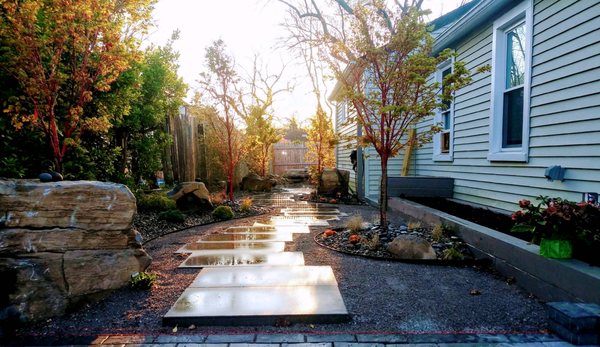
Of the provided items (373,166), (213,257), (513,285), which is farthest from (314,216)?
(513,285)

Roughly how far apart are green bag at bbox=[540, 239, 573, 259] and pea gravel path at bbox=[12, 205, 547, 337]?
15.7 inches

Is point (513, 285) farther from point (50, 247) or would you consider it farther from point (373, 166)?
point (373, 166)

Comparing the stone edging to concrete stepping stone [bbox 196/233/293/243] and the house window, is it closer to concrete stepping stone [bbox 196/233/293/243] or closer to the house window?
concrete stepping stone [bbox 196/233/293/243]

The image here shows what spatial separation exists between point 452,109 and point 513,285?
4592 millimetres

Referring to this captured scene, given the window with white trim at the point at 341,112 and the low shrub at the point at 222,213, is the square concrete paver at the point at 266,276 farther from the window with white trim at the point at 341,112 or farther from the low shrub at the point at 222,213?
the window with white trim at the point at 341,112

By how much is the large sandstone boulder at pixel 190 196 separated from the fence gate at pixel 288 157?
10.8m

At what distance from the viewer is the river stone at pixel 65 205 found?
8.78ft

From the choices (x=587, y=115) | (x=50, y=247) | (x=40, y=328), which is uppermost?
(x=587, y=115)

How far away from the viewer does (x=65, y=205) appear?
A: 2.83m

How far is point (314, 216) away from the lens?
690 cm

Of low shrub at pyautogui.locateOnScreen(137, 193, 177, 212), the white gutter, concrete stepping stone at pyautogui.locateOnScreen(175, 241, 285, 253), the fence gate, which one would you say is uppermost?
the white gutter

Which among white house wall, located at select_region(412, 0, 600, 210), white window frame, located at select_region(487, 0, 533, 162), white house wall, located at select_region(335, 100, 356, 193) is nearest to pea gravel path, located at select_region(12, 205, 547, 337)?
white house wall, located at select_region(412, 0, 600, 210)

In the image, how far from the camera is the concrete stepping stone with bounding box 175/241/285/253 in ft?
14.0

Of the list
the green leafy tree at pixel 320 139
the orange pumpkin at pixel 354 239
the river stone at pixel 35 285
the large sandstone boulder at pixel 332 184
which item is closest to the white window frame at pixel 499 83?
the orange pumpkin at pixel 354 239
